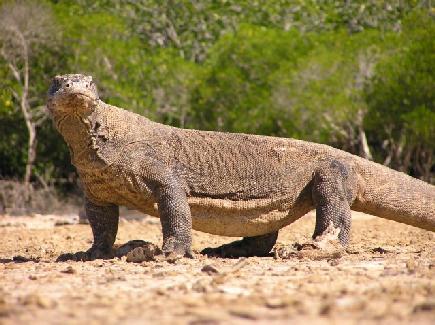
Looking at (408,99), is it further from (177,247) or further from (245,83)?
(177,247)

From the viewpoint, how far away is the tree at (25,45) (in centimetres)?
2567

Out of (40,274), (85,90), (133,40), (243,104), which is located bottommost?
(40,274)

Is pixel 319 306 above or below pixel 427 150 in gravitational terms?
below

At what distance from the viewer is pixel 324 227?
9.15 m

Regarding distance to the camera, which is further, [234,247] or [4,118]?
[4,118]

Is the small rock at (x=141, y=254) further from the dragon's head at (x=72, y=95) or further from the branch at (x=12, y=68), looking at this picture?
the branch at (x=12, y=68)

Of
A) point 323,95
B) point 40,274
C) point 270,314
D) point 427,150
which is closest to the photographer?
point 270,314

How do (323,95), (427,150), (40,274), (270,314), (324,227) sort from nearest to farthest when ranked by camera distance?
(270,314) < (40,274) < (324,227) < (427,150) < (323,95)

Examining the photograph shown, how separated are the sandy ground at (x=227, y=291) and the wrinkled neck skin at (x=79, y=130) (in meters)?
1.03

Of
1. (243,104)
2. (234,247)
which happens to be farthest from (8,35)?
(234,247)

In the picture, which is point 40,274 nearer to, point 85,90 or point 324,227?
point 85,90

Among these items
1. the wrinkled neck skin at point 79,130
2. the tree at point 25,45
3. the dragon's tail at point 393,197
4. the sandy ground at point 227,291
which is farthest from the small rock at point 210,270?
the tree at point 25,45

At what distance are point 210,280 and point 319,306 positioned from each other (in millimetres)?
1448

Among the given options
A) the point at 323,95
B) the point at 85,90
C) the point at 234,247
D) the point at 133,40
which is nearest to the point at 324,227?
the point at 234,247
